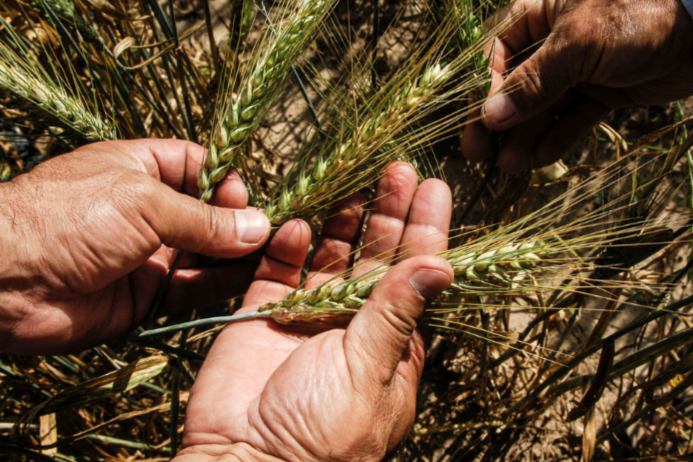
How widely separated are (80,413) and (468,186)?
2290 millimetres

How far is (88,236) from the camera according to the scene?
1.22 meters

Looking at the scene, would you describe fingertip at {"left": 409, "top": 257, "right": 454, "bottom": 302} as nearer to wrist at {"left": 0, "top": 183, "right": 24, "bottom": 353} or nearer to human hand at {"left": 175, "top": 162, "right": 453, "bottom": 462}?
human hand at {"left": 175, "top": 162, "right": 453, "bottom": 462}

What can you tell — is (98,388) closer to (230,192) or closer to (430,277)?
(230,192)

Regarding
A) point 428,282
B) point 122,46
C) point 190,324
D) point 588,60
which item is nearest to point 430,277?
point 428,282

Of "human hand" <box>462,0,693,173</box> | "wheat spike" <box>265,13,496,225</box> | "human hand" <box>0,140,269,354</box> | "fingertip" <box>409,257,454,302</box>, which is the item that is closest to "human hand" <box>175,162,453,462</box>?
"fingertip" <box>409,257,454,302</box>

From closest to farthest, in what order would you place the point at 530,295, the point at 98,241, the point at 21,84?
the point at 98,241, the point at 21,84, the point at 530,295

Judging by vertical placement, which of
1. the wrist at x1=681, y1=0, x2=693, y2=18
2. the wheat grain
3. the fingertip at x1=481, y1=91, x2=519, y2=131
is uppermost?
the wrist at x1=681, y1=0, x2=693, y2=18

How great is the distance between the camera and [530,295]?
2012mm

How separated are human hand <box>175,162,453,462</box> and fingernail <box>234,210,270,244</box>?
10cm

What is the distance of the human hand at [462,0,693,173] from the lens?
1.34 m

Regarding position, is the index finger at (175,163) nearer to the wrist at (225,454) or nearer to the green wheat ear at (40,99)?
the green wheat ear at (40,99)

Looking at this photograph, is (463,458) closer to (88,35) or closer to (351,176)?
(351,176)

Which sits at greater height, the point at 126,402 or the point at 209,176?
the point at 209,176

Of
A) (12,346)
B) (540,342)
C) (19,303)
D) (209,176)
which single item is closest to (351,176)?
(209,176)
